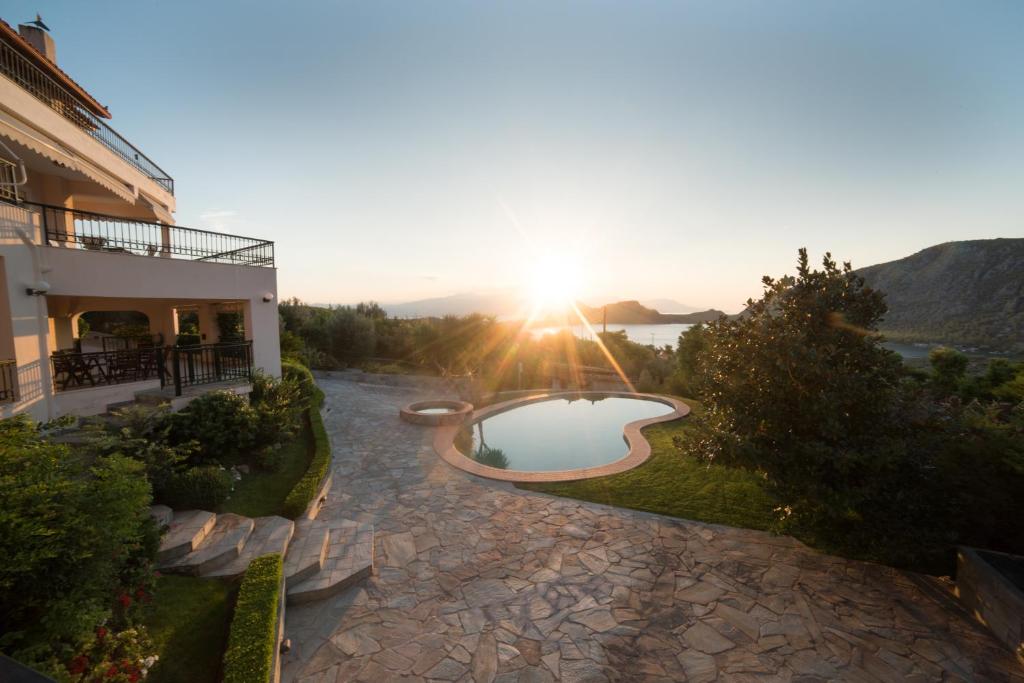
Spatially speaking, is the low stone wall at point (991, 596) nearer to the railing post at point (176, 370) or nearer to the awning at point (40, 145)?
the railing post at point (176, 370)

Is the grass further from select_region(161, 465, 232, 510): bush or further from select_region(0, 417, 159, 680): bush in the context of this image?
select_region(161, 465, 232, 510): bush

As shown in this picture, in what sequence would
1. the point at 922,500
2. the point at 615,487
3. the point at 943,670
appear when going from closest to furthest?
1. the point at 943,670
2. the point at 922,500
3. the point at 615,487

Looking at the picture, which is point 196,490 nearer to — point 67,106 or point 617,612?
point 617,612

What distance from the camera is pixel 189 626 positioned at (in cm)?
405

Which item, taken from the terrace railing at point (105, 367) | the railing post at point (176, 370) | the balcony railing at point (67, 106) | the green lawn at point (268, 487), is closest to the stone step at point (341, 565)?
the green lawn at point (268, 487)

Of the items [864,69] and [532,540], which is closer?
[532,540]

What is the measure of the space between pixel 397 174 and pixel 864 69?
12.1 m

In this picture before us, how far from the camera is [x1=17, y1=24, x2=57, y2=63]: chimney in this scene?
423 inches

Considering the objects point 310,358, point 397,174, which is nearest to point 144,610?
point 397,174

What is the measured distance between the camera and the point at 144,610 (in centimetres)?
402

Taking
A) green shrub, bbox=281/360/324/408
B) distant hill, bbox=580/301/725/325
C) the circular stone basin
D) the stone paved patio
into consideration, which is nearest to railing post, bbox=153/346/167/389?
Result: green shrub, bbox=281/360/324/408

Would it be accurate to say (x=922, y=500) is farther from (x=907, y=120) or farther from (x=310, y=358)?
(x=310, y=358)

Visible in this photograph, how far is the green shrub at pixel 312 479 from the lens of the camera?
20.8ft

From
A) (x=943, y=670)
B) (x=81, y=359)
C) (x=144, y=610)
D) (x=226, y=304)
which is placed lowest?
(x=943, y=670)
